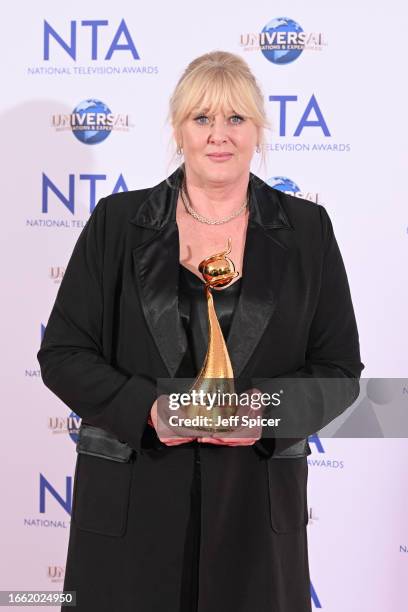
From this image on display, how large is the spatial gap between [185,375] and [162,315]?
107 millimetres

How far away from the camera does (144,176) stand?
2.27 m

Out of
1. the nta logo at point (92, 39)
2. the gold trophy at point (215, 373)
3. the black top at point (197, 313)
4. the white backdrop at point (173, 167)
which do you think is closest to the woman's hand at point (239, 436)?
the gold trophy at point (215, 373)

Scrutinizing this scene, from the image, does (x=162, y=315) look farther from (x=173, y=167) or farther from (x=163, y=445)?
(x=173, y=167)

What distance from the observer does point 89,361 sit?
4.31 feet

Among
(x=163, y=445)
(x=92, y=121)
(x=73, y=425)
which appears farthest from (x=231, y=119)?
(x=73, y=425)

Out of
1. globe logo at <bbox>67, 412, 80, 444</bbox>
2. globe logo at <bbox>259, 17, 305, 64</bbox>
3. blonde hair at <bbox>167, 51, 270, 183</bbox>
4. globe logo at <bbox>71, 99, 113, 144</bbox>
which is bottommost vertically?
globe logo at <bbox>67, 412, 80, 444</bbox>

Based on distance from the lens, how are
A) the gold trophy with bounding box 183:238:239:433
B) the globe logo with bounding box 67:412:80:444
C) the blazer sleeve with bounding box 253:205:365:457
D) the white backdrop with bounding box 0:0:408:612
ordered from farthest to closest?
the globe logo with bounding box 67:412:80:444 < the white backdrop with bounding box 0:0:408:612 < the blazer sleeve with bounding box 253:205:365:457 < the gold trophy with bounding box 183:238:239:433

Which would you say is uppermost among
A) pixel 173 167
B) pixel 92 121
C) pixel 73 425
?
pixel 92 121

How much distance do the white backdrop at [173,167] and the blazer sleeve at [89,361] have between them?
2.95 ft

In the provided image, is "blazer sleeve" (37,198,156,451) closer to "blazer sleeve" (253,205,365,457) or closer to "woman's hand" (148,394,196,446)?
"woman's hand" (148,394,196,446)

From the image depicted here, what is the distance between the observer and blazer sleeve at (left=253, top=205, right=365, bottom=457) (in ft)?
4.25

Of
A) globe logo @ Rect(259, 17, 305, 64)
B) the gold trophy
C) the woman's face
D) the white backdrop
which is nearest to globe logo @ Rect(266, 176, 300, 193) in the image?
the white backdrop

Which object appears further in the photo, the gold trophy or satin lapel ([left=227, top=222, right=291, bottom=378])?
satin lapel ([left=227, top=222, right=291, bottom=378])

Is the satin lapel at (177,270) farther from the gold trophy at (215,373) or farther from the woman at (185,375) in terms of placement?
the gold trophy at (215,373)
